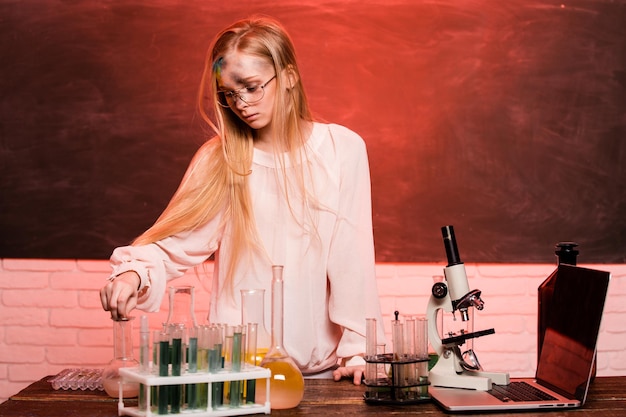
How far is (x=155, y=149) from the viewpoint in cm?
314

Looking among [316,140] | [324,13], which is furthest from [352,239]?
[324,13]

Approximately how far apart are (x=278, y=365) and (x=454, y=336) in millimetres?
404

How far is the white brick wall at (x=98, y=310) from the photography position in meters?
3.13

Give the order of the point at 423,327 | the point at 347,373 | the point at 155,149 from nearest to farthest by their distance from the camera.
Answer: the point at 423,327
the point at 347,373
the point at 155,149

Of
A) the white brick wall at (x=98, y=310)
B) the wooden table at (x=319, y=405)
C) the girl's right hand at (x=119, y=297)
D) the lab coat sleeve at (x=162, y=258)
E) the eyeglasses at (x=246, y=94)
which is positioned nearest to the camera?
the wooden table at (x=319, y=405)

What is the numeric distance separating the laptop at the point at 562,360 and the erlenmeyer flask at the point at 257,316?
348 millimetres

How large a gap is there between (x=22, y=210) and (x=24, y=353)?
21.6 inches

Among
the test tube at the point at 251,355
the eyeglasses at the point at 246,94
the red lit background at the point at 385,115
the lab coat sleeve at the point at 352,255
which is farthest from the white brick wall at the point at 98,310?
the test tube at the point at 251,355

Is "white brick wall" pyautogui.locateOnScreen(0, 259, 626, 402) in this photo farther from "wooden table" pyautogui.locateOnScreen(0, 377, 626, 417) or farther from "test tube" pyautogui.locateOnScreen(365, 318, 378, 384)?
"test tube" pyautogui.locateOnScreen(365, 318, 378, 384)

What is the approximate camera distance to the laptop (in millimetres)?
1567

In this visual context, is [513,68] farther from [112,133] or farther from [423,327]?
[423,327]

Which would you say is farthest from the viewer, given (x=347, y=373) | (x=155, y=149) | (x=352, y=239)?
(x=155, y=149)

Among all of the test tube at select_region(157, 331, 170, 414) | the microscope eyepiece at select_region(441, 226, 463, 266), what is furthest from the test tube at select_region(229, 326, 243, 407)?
the microscope eyepiece at select_region(441, 226, 463, 266)

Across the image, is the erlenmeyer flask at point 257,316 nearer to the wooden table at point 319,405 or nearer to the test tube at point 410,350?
the wooden table at point 319,405
